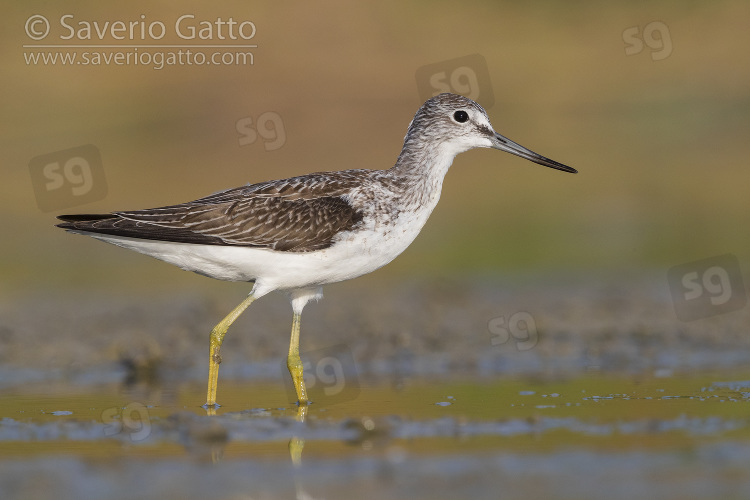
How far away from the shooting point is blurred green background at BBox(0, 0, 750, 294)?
19094 mm

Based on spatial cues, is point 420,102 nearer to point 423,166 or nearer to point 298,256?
point 423,166

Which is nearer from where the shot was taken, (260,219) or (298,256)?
(298,256)

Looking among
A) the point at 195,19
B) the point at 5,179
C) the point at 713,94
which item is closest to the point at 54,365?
the point at 5,179

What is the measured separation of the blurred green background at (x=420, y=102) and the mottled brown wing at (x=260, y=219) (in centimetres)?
666

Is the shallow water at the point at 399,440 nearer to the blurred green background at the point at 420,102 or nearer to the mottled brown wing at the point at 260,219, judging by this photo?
the mottled brown wing at the point at 260,219

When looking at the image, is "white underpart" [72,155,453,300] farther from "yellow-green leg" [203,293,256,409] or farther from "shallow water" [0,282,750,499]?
"shallow water" [0,282,750,499]

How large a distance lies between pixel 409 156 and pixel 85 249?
9.52 meters

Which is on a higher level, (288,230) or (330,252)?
(288,230)

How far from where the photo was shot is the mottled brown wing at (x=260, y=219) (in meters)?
10.6

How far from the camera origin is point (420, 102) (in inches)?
1094

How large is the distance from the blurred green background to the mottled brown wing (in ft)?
21.9

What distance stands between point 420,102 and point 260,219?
17.4 meters

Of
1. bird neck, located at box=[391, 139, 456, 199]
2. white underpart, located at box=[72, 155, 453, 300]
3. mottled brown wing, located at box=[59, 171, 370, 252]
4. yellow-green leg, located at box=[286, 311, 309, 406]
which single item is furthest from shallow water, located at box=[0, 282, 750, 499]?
bird neck, located at box=[391, 139, 456, 199]

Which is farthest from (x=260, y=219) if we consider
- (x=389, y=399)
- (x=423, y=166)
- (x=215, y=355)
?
(x=389, y=399)
